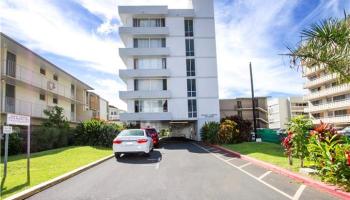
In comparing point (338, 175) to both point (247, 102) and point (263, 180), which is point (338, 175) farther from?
point (247, 102)

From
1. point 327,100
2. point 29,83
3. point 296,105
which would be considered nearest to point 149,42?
point 29,83

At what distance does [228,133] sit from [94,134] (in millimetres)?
11381

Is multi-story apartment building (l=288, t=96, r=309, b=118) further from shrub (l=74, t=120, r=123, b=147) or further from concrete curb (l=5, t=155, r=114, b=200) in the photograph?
concrete curb (l=5, t=155, r=114, b=200)

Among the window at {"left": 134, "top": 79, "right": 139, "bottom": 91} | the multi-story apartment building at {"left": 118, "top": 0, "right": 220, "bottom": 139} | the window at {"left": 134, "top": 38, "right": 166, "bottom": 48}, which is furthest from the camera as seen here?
the window at {"left": 134, "top": 38, "right": 166, "bottom": 48}

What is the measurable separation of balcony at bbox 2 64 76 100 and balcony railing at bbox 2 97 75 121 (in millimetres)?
1584

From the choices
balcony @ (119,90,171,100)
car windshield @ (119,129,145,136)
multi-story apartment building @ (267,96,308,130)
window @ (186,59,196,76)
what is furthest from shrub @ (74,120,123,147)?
multi-story apartment building @ (267,96,308,130)

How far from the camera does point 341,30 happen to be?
9734 millimetres

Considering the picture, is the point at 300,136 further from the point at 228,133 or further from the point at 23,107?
the point at 23,107

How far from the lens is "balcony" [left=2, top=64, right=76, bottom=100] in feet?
78.5

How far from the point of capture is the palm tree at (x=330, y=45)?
32.1 feet

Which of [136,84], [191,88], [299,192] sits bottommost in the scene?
[299,192]

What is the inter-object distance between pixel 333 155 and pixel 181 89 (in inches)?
1249

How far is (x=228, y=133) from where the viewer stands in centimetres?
2778

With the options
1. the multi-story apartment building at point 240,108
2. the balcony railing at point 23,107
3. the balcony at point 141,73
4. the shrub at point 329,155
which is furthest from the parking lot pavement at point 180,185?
the multi-story apartment building at point 240,108
